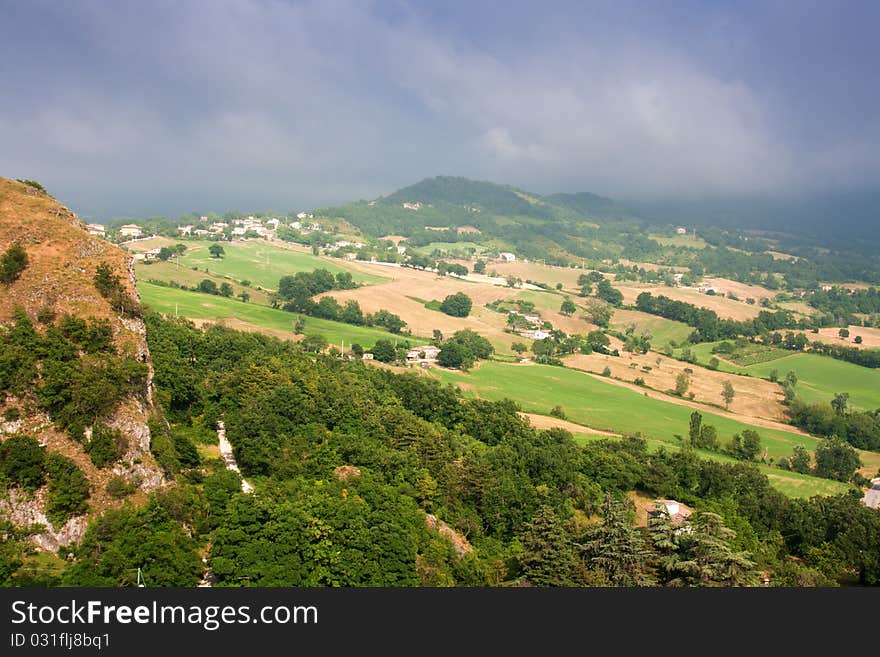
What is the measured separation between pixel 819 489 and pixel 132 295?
56565 mm

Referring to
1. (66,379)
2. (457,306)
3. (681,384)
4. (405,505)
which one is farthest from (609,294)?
(66,379)

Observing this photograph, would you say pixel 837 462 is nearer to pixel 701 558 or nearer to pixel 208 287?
pixel 701 558

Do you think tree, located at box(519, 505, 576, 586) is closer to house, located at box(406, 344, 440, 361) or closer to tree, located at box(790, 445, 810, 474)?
tree, located at box(790, 445, 810, 474)

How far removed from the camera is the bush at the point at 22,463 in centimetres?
2541

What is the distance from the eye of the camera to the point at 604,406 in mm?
75875

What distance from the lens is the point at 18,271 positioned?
31.5 m

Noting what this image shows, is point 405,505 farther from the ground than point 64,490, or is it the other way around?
point 64,490

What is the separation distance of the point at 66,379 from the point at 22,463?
4.14m

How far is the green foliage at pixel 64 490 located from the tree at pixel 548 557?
18084mm

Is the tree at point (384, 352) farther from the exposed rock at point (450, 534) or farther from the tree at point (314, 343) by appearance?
the exposed rock at point (450, 534)

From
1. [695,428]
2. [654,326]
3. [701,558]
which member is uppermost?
[654,326]

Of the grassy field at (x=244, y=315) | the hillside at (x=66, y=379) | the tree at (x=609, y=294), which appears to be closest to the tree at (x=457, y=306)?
the grassy field at (x=244, y=315)

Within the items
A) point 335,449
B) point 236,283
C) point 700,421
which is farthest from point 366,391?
point 236,283

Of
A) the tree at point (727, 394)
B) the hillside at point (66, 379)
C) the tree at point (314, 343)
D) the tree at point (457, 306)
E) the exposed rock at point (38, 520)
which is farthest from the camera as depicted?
the tree at point (457, 306)
